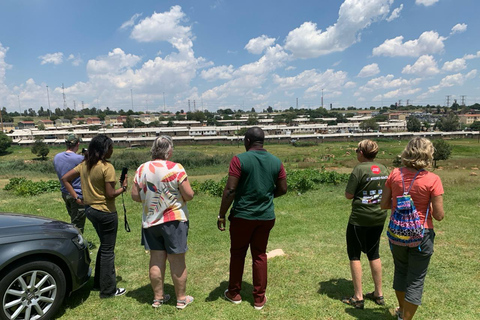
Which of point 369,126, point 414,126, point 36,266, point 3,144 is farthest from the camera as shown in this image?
point 369,126

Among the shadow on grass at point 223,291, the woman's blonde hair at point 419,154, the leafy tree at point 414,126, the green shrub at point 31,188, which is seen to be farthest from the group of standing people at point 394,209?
the leafy tree at point 414,126

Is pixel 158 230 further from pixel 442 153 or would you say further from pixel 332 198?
pixel 442 153

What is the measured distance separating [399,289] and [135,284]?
328cm

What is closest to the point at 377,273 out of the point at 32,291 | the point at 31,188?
the point at 32,291

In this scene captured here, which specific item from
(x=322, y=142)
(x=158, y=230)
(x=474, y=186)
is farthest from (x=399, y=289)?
(x=322, y=142)

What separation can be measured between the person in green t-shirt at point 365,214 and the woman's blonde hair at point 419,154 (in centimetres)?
60

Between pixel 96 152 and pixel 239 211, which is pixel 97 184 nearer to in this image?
pixel 96 152

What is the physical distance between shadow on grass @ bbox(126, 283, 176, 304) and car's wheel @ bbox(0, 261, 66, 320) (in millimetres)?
841

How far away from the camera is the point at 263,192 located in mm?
3193

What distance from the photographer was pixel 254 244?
3.31 m

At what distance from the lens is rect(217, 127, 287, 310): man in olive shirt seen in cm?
316

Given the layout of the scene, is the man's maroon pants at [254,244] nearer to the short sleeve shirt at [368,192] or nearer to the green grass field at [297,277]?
the green grass field at [297,277]

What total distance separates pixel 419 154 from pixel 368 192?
81 cm

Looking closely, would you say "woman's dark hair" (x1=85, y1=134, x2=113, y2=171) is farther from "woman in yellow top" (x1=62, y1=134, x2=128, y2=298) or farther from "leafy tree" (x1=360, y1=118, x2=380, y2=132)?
"leafy tree" (x1=360, y1=118, x2=380, y2=132)
